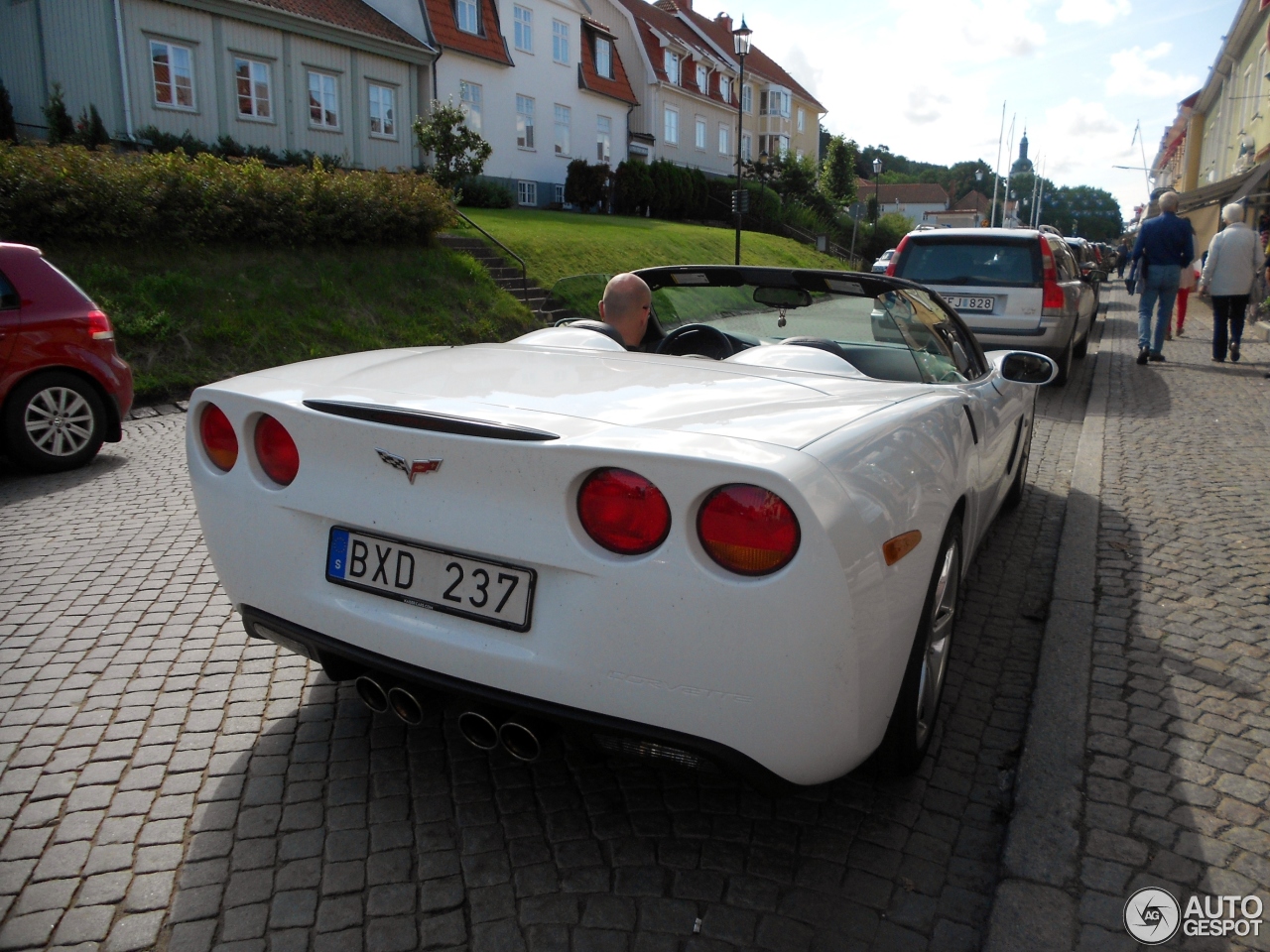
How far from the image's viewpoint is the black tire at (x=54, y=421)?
655 cm

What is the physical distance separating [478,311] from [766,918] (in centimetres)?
1350

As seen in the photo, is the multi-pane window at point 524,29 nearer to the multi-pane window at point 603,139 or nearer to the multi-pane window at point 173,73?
the multi-pane window at point 603,139

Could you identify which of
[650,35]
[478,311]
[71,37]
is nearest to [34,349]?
[478,311]

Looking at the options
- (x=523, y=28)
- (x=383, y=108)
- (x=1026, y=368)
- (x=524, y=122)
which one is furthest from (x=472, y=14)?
(x=1026, y=368)

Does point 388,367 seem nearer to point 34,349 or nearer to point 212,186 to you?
point 34,349

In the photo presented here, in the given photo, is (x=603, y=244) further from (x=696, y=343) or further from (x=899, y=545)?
(x=899, y=545)

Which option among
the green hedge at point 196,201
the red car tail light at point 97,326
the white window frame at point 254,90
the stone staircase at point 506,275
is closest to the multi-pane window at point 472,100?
the white window frame at point 254,90

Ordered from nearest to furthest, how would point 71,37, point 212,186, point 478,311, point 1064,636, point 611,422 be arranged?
point 611,422, point 1064,636, point 212,186, point 478,311, point 71,37

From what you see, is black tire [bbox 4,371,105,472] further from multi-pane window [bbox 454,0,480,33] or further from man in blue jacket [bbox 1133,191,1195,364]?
multi-pane window [bbox 454,0,480,33]

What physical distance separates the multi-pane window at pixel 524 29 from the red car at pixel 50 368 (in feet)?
99.3

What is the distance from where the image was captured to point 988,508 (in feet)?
13.4

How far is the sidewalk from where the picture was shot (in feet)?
7.61

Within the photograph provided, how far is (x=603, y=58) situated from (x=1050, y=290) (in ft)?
112

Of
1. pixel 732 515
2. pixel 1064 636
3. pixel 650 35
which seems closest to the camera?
pixel 732 515
